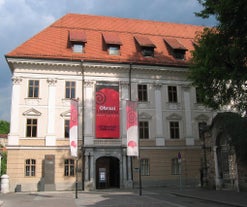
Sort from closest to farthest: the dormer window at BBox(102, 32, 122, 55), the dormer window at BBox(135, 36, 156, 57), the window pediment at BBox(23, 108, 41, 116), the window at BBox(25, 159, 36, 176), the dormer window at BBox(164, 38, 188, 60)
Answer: the window at BBox(25, 159, 36, 176) → the window pediment at BBox(23, 108, 41, 116) → the dormer window at BBox(102, 32, 122, 55) → the dormer window at BBox(135, 36, 156, 57) → the dormer window at BBox(164, 38, 188, 60)

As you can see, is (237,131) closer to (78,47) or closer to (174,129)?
(174,129)

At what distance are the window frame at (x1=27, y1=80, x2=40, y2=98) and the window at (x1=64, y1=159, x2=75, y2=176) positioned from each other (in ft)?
21.2

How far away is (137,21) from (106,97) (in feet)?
40.3

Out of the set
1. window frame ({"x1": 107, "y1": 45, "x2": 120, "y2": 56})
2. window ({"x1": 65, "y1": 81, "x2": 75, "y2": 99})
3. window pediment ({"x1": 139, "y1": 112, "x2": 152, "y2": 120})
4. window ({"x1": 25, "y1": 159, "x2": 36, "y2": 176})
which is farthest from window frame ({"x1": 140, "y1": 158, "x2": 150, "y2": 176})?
window frame ({"x1": 107, "y1": 45, "x2": 120, "y2": 56})

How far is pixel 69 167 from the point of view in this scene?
29.7 meters

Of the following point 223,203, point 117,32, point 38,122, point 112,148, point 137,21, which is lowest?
point 223,203

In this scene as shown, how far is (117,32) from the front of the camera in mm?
36062

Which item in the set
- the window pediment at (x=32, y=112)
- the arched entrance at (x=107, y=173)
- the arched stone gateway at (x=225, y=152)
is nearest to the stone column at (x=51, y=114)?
the window pediment at (x=32, y=112)

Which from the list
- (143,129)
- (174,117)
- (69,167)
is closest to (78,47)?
(143,129)

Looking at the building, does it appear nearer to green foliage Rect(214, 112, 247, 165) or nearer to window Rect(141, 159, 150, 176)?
window Rect(141, 159, 150, 176)

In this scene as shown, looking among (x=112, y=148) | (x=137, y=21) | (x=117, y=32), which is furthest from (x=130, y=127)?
(x=137, y=21)

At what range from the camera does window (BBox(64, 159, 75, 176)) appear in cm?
2955

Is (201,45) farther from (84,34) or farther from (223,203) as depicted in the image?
(84,34)

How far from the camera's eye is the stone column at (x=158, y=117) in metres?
32.0
